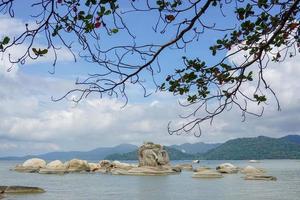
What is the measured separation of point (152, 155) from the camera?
91.2m

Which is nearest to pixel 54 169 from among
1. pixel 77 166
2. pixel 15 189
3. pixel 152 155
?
pixel 77 166

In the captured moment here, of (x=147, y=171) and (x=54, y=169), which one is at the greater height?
(x=54, y=169)

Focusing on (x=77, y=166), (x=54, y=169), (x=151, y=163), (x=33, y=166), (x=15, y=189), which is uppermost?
(x=33, y=166)

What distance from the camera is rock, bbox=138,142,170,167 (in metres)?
91.3

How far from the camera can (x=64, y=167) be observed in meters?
99.8

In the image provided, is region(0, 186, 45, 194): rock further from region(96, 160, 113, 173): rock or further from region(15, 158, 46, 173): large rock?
region(15, 158, 46, 173): large rock

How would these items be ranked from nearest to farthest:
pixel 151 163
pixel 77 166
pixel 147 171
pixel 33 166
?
pixel 147 171, pixel 151 163, pixel 77 166, pixel 33 166

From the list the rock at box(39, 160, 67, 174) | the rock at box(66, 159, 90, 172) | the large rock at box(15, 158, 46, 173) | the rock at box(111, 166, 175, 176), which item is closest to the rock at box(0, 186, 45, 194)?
the rock at box(111, 166, 175, 176)

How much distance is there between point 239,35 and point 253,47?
0.23 m

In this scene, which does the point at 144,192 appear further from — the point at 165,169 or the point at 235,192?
the point at 165,169

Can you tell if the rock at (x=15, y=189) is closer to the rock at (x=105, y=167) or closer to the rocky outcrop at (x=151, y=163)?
the rocky outcrop at (x=151, y=163)

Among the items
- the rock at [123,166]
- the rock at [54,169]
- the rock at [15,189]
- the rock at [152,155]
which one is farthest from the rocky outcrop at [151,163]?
the rock at [15,189]

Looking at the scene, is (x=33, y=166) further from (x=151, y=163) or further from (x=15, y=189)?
(x=15, y=189)

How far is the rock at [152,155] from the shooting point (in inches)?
3595
